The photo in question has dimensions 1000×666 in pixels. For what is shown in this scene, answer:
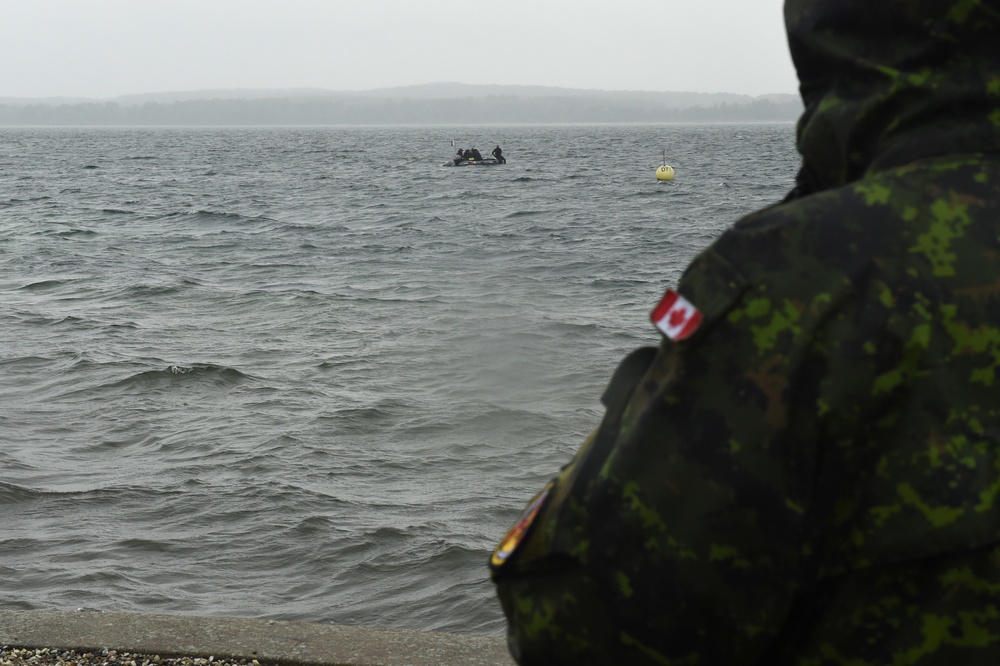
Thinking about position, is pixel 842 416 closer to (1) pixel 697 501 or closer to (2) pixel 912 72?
(1) pixel 697 501

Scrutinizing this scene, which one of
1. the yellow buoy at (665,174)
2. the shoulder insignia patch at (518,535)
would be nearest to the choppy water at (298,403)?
the shoulder insignia patch at (518,535)

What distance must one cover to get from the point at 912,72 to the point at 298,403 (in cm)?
896

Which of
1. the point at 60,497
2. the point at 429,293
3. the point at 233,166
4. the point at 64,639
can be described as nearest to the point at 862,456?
the point at 64,639

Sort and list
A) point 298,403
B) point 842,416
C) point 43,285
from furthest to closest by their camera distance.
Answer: point 43,285, point 298,403, point 842,416

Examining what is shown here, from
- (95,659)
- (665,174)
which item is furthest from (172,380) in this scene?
(665,174)

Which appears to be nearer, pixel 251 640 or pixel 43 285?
pixel 251 640

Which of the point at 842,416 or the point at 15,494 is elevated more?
the point at 842,416

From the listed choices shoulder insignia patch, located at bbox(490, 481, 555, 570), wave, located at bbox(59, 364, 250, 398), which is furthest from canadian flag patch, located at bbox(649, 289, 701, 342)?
wave, located at bbox(59, 364, 250, 398)

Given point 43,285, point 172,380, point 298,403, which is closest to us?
point 298,403

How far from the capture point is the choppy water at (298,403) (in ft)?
20.4

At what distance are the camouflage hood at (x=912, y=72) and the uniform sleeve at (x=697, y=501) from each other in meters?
0.21

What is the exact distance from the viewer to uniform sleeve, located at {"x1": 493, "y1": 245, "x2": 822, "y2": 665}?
3.45 ft

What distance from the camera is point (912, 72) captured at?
1097 millimetres

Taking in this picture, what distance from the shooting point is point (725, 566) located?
3.55ft
